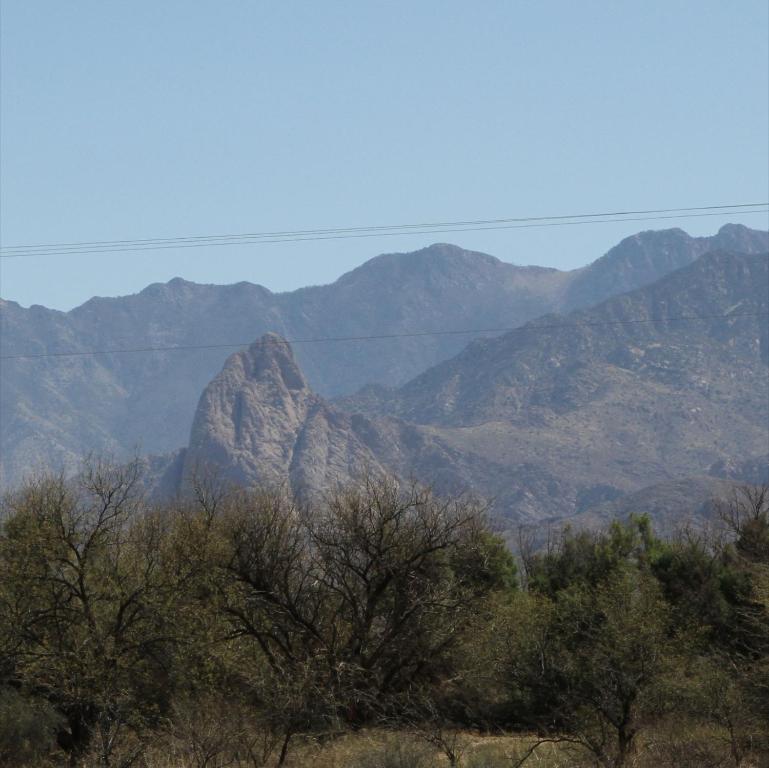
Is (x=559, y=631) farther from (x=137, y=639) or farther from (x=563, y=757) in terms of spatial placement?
(x=137, y=639)

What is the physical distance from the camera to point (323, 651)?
4334cm

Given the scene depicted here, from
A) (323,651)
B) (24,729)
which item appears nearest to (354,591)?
(323,651)

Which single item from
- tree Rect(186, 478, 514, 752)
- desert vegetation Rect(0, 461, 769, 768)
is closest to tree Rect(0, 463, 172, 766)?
desert vegetation Rect(0, 461, 769, 768)

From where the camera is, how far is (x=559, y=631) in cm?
4053

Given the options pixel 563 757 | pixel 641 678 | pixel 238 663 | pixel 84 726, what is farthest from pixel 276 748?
pixel 641 678

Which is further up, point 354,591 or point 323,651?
point 354,591

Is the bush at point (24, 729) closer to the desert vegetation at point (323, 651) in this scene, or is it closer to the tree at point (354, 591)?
the desert vegetation at point (323, 651)

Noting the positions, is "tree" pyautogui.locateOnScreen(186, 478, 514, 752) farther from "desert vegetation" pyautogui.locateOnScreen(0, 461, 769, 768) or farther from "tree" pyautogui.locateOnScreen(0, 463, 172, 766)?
"tree" pyautogui.locateOnScreen(0, 463, 172, 766)

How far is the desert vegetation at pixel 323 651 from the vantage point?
35.5 metres

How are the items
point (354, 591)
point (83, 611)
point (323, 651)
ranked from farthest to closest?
point (354, 591), point (323, 651), point (83, 611)

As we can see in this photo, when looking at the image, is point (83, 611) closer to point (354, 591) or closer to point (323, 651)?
point (323, 651)

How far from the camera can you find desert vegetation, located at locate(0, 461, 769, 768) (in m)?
35.5

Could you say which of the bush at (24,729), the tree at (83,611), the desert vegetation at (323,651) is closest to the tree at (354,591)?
the desert vegetation at (323,651)

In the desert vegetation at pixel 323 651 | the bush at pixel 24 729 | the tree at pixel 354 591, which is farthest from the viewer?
the tree at pixel 354 591
